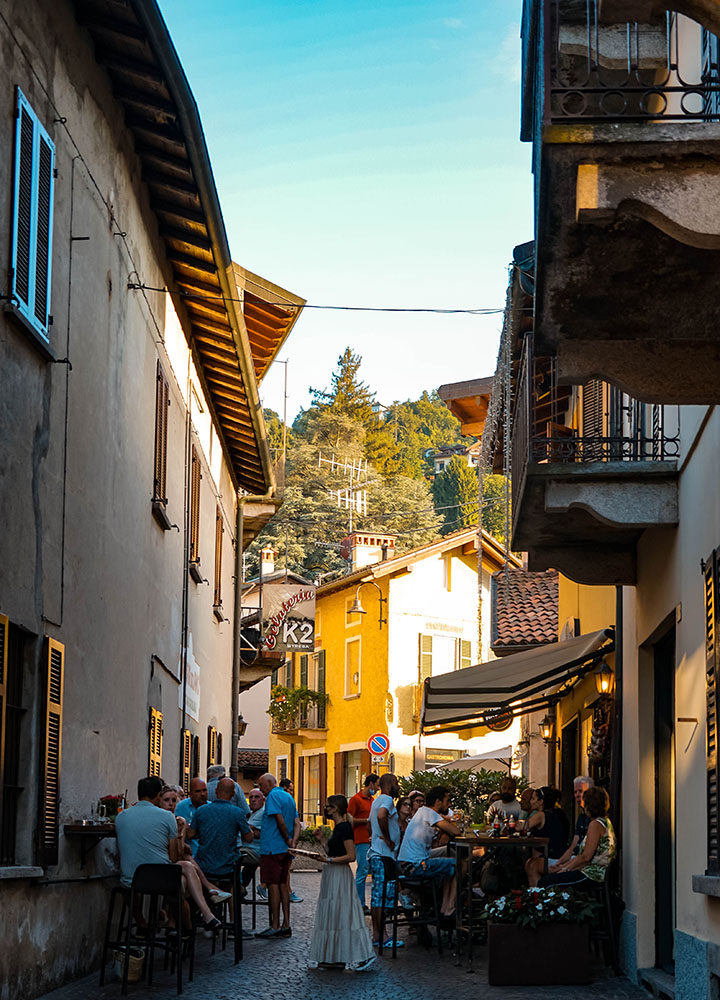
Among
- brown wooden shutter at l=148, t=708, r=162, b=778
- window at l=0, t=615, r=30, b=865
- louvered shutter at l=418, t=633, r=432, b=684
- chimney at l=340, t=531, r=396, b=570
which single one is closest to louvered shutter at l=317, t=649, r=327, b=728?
chimney at l=340, t=531, r=396, b=570

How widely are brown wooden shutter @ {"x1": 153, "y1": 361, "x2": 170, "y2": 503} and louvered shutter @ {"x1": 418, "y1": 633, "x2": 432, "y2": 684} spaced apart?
1143 inches

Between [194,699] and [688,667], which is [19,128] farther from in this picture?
[194,699]

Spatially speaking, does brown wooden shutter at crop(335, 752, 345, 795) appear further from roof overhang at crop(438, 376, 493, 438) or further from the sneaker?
the sneaker

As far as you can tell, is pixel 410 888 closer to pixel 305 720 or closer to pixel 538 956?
pixel 538 956

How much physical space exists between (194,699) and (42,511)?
10325 mm

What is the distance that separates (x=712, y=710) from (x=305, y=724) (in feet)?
130

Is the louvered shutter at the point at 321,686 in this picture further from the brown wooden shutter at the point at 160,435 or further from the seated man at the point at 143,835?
the seated man at the point at 143,835

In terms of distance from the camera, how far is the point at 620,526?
9945mm

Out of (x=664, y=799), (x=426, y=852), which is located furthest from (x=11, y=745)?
(x=426, y=852)

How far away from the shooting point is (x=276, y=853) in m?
14.2

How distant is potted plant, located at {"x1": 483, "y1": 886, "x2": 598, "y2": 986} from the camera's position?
10.8 m

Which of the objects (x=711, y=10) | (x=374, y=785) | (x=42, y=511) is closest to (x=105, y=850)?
(x=42, y=511)

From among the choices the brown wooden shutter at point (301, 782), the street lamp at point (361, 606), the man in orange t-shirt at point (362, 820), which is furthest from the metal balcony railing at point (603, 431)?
the brown wooden shutter at point (301, 782)

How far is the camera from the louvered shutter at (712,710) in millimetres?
7766
